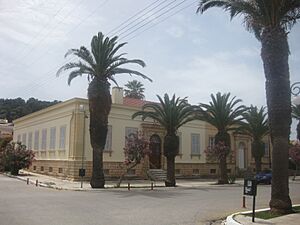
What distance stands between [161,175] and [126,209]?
74.7 ft

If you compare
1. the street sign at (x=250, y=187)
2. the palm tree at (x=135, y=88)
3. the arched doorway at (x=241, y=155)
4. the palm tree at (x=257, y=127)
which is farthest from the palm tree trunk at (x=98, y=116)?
the palm tree at (x=135, y=88)

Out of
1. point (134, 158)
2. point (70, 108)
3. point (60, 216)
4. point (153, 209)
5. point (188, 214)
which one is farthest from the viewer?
point (70, 108)

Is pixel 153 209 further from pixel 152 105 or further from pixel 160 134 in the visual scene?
pixel 160 134

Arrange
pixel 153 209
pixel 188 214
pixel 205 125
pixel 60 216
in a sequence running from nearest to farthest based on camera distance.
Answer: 1. pixel 60 216
2. pixel 188 214
3. pixel 153 209
4. pixel 205 125

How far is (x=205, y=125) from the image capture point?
149 feet

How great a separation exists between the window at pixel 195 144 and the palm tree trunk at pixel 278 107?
2867cm

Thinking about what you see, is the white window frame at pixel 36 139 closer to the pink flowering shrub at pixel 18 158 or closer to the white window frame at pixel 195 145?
the pink flowering shrub at pixel 18 158

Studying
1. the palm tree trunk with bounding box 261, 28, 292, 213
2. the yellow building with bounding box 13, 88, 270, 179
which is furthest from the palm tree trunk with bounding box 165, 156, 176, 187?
the palm tree trunk with bounding box 261, 28, 292, 213

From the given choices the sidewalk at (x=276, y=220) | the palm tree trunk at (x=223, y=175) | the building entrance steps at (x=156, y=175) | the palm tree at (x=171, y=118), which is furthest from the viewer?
the building entrance steps at (x=156, y=175)

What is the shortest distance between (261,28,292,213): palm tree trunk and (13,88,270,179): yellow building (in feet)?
71.0

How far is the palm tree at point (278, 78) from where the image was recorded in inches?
572

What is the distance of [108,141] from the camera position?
3597 cm

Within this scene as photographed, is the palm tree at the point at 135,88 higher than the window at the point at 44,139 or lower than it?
higher

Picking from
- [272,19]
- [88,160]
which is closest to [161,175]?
[88,160]
